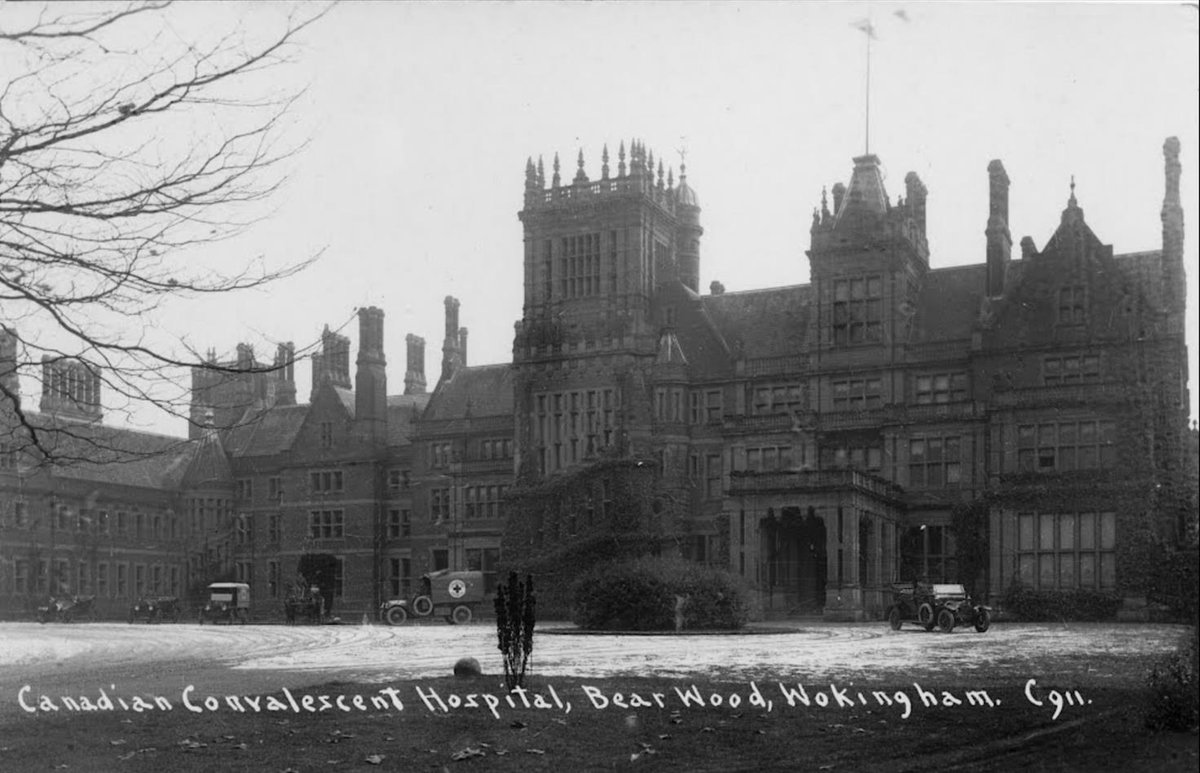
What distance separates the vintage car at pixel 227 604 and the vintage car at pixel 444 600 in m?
4.63

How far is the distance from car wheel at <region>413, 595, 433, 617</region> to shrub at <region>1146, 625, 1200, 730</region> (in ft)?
81.1

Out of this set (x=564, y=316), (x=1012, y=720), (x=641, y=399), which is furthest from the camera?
(x=641, y=399)

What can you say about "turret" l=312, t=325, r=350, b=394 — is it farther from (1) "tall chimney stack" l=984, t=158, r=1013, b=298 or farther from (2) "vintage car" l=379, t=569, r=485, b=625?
(1) "tall chimney stack" l=984, t=158, r=1013, b=298

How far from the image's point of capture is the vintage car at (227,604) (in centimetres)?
3074

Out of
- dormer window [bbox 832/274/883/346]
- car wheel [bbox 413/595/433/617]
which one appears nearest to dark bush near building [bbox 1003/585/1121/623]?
dormer window [bbox 832/274/883/346]

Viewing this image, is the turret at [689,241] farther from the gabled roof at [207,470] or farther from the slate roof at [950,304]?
the gabled roof at [207,470]

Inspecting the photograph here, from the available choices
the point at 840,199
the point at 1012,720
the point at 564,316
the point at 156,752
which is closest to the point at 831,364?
the point at 840,199

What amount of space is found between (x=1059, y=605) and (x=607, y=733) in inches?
960

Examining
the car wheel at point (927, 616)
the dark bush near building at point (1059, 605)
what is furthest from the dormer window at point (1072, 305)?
the car wheel at point (927, 616)

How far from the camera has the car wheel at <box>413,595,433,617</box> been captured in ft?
113

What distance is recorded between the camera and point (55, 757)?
11133mm

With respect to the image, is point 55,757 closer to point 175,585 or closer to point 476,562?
point 175,585

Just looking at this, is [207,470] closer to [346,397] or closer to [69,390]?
[346,397]

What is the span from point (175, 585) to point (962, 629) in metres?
19.2
